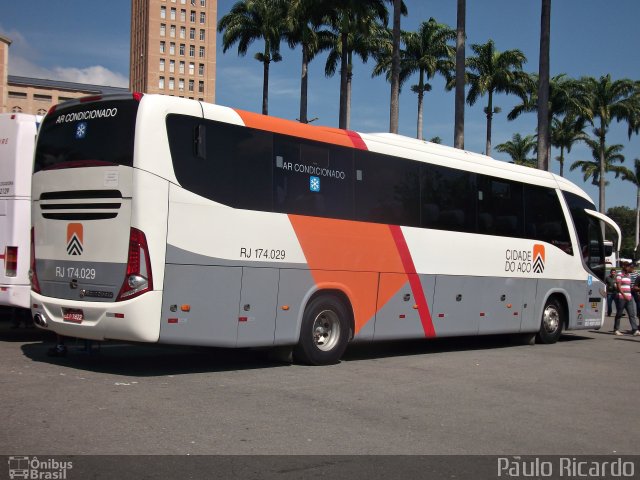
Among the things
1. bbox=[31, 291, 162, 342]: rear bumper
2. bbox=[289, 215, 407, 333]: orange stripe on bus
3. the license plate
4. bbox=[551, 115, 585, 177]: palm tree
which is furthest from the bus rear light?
bbox=[551, 115, 585, 177]: palm tree

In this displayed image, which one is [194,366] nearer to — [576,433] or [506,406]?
[506,406]

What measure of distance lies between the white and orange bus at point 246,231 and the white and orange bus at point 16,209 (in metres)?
1.54

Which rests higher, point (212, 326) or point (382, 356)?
point (212, 326)

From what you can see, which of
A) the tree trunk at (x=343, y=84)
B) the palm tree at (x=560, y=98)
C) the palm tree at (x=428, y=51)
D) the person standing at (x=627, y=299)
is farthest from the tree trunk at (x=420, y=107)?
the person standing at (x=627, y=299)

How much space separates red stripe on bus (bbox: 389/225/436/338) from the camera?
12312mm

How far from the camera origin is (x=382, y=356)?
1293 centimetres

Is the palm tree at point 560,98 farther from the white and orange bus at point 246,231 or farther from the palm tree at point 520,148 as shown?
the white and orange bus at point 246,231

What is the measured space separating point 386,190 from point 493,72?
4338 cm

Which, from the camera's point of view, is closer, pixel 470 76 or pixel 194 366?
pixel 194 366

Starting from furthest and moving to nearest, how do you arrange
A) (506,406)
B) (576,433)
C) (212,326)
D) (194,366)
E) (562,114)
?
(562,114) < (194,366) < (212,326) < (506,406) < (576,433)

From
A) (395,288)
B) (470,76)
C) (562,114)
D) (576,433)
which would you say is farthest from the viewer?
(562,114)

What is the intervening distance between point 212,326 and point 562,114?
55.1m

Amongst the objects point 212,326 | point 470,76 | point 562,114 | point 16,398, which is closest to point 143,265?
point 212,326

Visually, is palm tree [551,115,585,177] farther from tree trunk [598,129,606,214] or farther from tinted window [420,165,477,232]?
tinted window [420,165,477,232]
